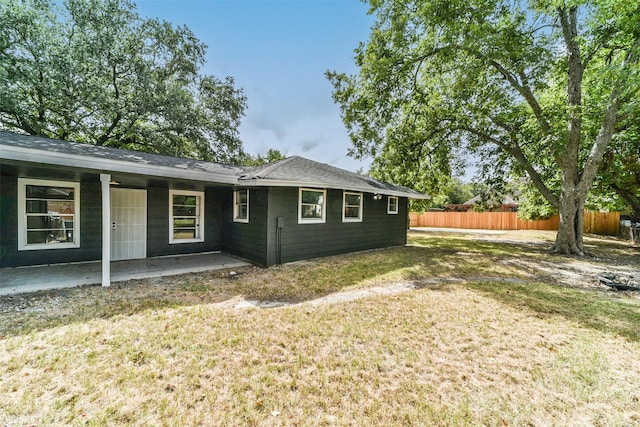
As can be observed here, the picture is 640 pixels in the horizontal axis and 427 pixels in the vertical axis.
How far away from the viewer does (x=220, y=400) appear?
2.11 metres

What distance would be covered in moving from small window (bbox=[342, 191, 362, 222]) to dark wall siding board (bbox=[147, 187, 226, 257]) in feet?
13.9

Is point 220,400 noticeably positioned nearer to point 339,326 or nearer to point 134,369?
point 134,369

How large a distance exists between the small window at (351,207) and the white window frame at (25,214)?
7.44m

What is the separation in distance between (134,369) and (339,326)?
7.61 feet

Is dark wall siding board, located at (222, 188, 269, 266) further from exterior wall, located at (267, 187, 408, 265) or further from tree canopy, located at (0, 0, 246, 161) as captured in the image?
tree canopy, located at (0, 0, 246, 161)

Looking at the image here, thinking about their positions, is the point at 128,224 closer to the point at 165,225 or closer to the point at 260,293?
the point at 165,225

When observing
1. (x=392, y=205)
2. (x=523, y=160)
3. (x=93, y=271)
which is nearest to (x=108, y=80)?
(x=93, y=271)

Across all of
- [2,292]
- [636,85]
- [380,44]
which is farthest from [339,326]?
[636,85]

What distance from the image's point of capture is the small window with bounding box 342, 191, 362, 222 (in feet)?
28.6

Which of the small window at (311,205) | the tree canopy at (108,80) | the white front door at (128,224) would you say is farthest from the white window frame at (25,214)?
the tree canopy at (108,80)

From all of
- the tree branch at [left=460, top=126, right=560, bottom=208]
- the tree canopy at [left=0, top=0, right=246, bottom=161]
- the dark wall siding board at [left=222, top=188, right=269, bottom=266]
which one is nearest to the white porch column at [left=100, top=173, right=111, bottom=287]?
the dark wall siding board at [left=222, top=188, right=269, bottom=266]

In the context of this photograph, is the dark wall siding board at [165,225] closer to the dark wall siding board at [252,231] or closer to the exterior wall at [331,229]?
the dark wall siding board at [252,231]

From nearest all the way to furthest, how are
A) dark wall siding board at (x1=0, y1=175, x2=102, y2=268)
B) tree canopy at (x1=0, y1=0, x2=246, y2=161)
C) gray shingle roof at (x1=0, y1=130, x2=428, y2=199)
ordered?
gray shingle roof at (x1=0, y1=130, x2=428, y2=199) < dark wall siding board at (x1=0, y1=175, x2=102, y2=268) < tree canopy at (x1=0, y1=0, x2=246, y2=161)

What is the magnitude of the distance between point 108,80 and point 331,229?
1315cm
